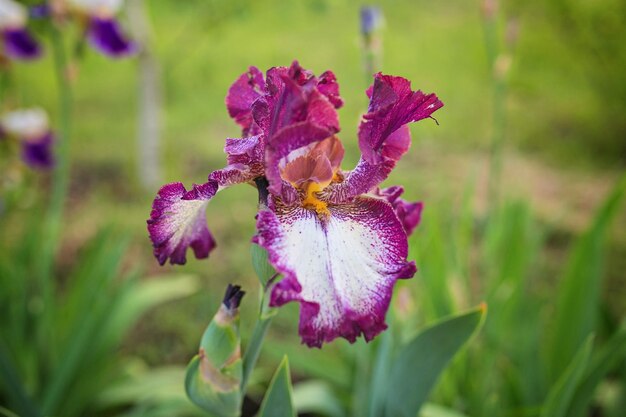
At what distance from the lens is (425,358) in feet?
2.36

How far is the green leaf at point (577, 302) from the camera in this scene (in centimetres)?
109

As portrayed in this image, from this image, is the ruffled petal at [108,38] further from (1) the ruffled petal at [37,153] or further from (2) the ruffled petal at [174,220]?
(2) the ruffled petal at [174,220]

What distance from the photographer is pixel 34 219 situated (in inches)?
53.5

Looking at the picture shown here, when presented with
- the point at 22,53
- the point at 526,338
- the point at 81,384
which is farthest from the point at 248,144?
the point at 22,53

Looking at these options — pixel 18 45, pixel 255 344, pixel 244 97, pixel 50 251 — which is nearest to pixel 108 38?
pixel 18 45

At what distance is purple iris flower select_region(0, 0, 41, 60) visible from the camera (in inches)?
57.1

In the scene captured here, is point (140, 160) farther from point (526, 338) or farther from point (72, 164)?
point (526, 338)

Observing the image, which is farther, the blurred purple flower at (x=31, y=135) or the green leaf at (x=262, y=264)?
the blurred purple flower at (x=31, y=135)

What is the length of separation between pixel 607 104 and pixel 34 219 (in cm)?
250

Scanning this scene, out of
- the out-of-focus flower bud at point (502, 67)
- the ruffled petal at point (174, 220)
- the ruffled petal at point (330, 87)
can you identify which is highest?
the out-of-focus flower bud at point (502, 67)

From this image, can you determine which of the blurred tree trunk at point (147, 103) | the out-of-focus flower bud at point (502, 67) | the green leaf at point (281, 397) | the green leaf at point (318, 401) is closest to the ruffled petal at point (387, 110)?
the green leaf at point (281, 397)

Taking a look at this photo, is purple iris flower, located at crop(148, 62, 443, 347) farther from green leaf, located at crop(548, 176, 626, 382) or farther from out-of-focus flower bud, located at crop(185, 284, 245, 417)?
green leaf, located at crop(548, 176, 626, 382)

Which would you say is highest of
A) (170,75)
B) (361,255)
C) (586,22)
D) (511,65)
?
(170,75)

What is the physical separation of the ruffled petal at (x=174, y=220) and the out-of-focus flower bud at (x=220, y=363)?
67 millimetres
